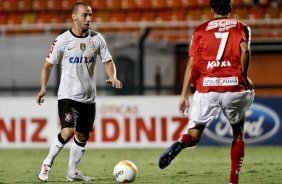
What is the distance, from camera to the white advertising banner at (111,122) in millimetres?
13375

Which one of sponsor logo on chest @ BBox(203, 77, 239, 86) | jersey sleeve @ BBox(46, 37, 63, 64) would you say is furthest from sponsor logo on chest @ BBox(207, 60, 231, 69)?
jersey sleeve @ BBox(46, 37, 63, 64)

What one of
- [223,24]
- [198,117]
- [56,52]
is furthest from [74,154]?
[223,24]

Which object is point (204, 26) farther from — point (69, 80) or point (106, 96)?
point (106, 96)

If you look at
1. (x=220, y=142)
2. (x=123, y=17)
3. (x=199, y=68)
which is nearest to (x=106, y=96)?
(x=220, y=142)

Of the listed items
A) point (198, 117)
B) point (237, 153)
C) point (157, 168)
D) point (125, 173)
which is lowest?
point (157, 168)

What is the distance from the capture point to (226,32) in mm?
7012

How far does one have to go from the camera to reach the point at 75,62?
826 centimetres

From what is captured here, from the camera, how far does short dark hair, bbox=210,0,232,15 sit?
6996mm

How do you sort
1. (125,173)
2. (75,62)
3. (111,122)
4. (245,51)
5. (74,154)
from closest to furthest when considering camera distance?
(245,51) → (125,173) → (75,62) → (74,154) → (111,122)

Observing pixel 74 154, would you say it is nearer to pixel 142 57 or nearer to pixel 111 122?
pixel 111 122

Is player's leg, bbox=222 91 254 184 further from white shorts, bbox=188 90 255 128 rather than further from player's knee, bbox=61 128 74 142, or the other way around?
player's knee, bbox=61 128 74 142

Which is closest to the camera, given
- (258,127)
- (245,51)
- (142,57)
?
(245,51)

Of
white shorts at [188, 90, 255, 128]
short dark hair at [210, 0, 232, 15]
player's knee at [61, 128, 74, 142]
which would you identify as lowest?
player's knee at [61, 128, 74, 142]

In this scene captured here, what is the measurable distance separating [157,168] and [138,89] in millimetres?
4051
